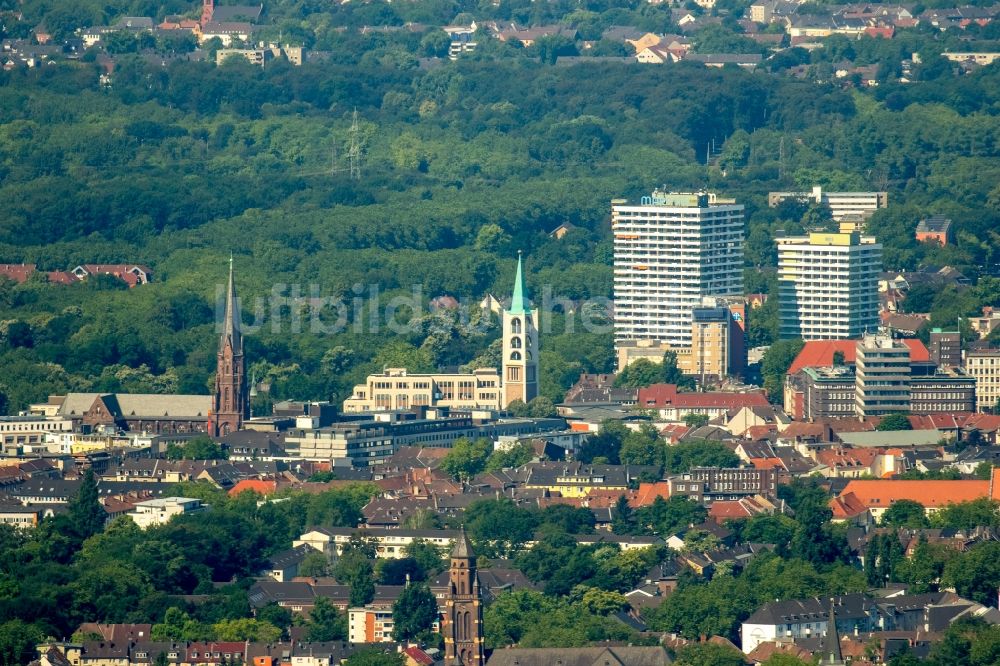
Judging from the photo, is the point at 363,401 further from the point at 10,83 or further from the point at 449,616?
the point at 10,83

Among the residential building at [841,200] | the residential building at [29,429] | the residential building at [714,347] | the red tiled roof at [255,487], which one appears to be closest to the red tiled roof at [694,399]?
the residential building at [714,347]

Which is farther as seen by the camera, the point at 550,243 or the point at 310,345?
the point at 550,243

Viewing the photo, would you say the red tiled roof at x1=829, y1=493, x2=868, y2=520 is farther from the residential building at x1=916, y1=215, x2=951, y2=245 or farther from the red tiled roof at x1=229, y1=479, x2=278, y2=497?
the residential building at x1=916, y1=215, x2=951, y2=245

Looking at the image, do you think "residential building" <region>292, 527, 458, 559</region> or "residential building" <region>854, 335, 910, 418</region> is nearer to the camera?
"residential building" <region>292, 527, 458, 559</region>

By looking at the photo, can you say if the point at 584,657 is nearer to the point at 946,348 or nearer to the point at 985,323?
the point at 946,348

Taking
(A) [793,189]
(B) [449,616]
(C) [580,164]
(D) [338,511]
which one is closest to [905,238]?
(A) [793,189]

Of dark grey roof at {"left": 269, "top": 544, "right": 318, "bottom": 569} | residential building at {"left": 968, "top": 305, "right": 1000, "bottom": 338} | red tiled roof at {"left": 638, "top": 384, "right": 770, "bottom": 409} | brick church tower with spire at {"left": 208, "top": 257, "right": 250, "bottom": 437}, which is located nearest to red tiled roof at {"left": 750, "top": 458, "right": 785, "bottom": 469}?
red tiled roof at {"left": 638, "top": 384, "right": 770, "bottom": 409}
